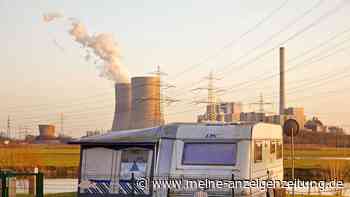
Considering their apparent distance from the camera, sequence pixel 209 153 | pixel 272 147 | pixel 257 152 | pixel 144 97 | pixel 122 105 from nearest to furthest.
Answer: pixel 209 153, pixel 257 152, pixel 272 147, pixel 144 97, pixel 122 105

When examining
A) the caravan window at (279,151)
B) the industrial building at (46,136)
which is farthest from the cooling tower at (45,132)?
the caravan window at (279,151)

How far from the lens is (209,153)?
15.7 meters

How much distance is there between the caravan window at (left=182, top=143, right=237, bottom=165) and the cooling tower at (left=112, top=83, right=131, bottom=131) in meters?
72.0

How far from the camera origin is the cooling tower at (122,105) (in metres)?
89.1

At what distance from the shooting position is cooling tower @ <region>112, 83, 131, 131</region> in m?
89.1

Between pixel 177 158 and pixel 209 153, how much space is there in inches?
32.5

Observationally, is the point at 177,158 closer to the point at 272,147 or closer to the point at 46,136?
Result: the point at 272,147

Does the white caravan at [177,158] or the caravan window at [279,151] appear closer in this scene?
the white caravan at [177,158]

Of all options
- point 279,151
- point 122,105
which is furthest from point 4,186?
point 122,105

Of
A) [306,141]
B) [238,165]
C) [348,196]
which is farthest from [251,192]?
[306,141]

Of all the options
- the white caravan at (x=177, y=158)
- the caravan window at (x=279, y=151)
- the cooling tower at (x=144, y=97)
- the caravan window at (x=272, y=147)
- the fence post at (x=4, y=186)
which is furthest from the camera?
the cooling tower at (x=144, y=97)

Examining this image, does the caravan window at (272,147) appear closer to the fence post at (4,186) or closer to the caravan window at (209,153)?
the caravan window at (209,153)

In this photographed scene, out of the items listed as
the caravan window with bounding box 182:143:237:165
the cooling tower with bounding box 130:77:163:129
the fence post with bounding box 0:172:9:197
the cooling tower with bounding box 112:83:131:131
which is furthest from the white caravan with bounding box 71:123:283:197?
the cooling tower with bounding box 112:83:131:131

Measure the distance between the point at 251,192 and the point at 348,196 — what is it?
577 inches
